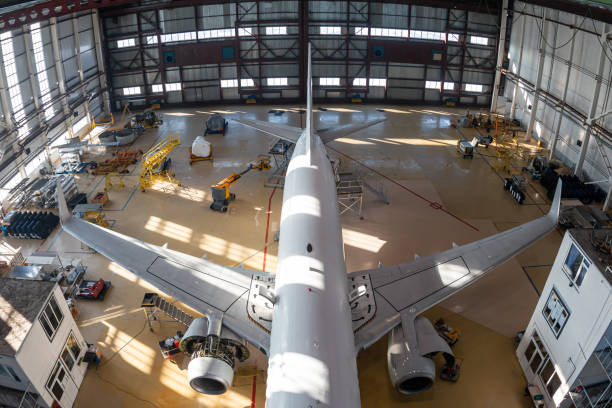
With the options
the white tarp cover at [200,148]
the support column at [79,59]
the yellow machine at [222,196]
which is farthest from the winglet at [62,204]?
the support column at [79,59]

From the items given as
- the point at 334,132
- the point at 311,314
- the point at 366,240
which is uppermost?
the point at 334,132

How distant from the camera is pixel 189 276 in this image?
20.8m

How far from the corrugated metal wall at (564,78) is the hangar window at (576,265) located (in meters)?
19.1

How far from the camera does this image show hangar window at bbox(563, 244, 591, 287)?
51.0 feet

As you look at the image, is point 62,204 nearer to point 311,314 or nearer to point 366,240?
point 311,314

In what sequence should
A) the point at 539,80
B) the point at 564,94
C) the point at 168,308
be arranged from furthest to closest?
the point at 539,80
the point at 564,94
the point at 168,308

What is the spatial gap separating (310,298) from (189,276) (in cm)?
796

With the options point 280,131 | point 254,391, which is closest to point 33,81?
point 280,131

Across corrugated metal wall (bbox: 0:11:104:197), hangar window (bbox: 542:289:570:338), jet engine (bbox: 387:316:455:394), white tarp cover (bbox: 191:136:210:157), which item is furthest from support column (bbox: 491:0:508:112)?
corrugated metal wall (bbox: 0:11:104:197)

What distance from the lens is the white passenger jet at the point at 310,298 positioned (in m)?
13.5

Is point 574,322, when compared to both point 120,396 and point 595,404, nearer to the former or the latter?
point 595,404

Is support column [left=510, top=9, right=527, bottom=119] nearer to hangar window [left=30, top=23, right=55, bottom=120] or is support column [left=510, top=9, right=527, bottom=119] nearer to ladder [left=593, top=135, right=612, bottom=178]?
ladder [left=593, top=135, right=612, bottom=178]

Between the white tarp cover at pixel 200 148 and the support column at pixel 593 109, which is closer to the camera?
the support column at pixel 593 109

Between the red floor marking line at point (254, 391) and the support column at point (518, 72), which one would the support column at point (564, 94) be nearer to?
the support column at point (518, 72)
